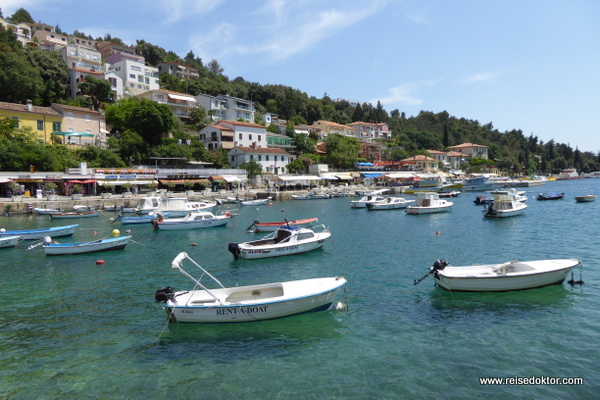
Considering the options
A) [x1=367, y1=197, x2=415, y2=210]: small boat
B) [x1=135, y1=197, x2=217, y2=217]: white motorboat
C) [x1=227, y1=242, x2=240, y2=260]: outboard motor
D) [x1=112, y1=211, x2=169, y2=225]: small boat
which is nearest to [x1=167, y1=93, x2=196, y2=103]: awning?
[x1=135, y1=197, x2=217, y2=217]: white motorboat

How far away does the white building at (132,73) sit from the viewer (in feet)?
278

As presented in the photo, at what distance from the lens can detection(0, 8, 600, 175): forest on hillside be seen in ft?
198

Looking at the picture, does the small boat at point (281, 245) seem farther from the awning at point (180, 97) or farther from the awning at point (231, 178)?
the awning at point (180, 97)

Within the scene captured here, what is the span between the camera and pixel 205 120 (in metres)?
84.0

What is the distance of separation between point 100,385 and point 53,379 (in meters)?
1.43

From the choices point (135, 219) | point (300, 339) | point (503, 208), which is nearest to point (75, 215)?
point (135, 219)

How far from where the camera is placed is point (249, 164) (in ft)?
234

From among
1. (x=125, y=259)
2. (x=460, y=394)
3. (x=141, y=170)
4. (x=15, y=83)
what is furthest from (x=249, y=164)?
(x=460, y=394)

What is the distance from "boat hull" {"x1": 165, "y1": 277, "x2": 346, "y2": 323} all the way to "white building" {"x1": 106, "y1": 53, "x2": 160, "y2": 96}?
266 feet

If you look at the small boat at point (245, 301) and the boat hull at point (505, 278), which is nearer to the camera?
the small boat at point (245, 301)

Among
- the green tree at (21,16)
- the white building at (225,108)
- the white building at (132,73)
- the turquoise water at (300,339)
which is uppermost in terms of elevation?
the green tree at (21,16)

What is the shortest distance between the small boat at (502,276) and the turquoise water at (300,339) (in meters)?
0.39

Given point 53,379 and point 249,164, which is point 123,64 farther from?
point 53,379

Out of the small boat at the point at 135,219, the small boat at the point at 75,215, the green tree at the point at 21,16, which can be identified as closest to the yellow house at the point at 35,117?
the small boat at the point at 75,215
